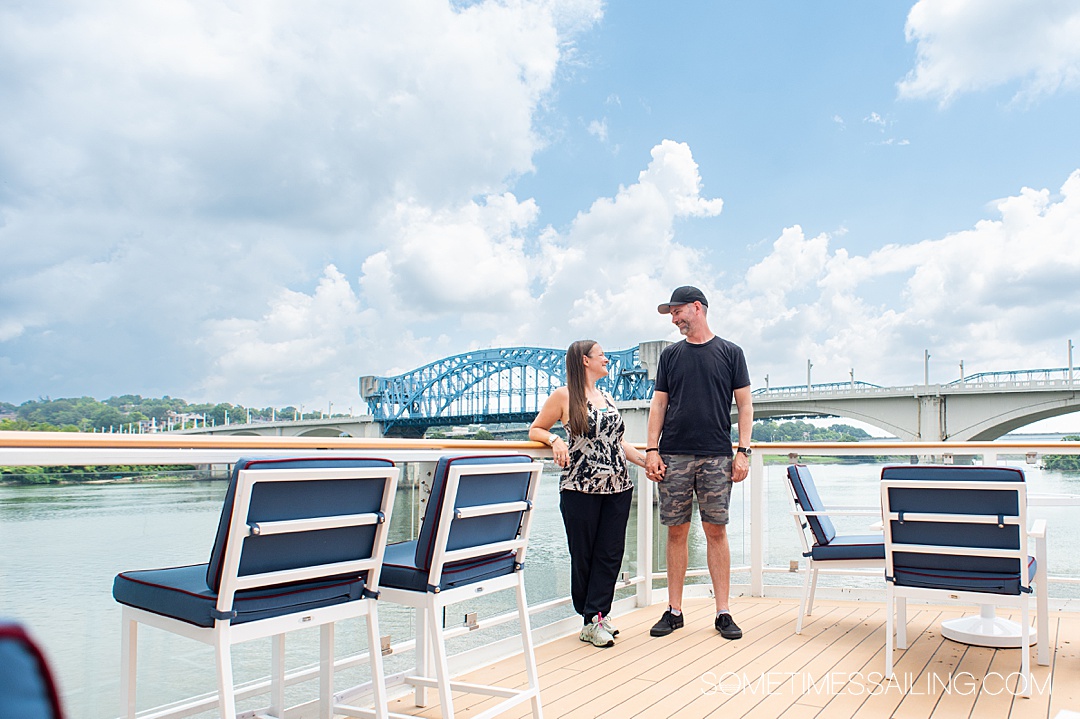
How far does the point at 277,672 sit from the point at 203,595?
73cm

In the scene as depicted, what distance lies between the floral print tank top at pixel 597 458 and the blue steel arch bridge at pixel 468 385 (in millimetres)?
51979

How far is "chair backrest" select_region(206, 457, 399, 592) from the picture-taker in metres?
1.57

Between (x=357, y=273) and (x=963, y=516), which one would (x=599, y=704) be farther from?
(x=357, y=273)

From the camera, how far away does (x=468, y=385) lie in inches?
2657

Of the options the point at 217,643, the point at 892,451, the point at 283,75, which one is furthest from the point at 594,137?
the point at 217,643

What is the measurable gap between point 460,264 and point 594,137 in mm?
15964

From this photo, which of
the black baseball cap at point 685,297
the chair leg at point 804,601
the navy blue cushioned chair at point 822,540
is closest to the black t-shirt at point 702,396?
the black baseball cap at point 685,297

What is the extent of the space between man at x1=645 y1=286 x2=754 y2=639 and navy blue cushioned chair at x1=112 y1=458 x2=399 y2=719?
1.85 m

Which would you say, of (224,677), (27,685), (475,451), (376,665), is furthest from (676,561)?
(27,685)

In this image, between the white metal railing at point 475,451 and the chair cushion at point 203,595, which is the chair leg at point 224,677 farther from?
the white metal railing at point 475,451

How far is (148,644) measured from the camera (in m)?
1.92

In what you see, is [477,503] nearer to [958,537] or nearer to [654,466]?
[654,466]

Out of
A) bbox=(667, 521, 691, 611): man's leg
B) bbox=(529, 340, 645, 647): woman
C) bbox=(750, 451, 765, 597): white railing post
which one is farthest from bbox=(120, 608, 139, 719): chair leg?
bbox=(750, 451, 765, 597): white railing post

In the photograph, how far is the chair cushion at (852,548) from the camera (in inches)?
129
